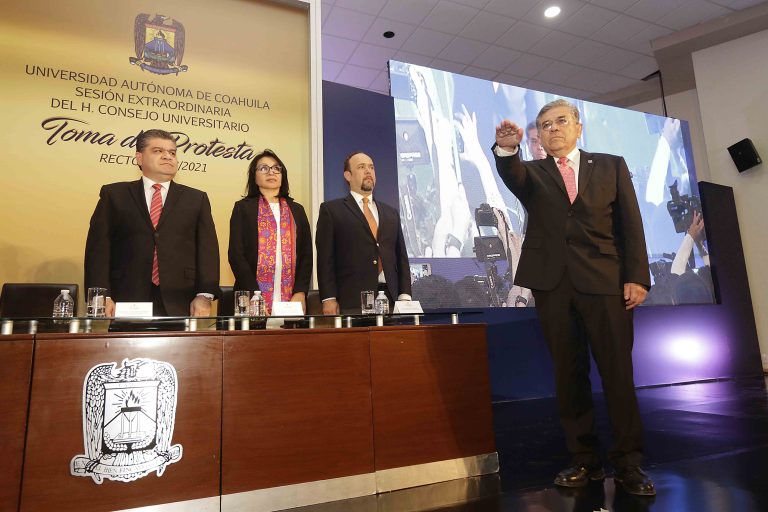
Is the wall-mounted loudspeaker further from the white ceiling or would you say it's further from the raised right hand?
the raised right hand

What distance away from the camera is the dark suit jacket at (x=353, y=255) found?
2.56 metres

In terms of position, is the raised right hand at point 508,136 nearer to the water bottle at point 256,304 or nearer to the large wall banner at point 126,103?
the water bottle at point 256,304

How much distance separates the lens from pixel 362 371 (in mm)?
1894

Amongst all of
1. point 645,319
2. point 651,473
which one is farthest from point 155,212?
point 645,319

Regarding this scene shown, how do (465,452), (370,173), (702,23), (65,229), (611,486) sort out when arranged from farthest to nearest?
1. (702,23)
2. (65,229)
3. (370,173)
4. (465,452)
5. (611,486)

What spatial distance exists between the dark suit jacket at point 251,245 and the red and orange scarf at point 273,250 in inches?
1.0

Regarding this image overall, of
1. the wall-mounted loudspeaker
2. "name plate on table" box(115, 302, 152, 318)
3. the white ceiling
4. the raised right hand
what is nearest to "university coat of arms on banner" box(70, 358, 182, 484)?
"name plate on table" box(115, 302, 152, 318)

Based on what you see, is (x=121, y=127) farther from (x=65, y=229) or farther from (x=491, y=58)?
(x=491, y=58)

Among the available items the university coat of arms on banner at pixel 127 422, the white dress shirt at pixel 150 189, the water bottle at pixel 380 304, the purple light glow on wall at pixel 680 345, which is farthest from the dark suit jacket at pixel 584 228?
the purple light glow on wall at pixel 680 345

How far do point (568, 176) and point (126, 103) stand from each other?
9.79 feet

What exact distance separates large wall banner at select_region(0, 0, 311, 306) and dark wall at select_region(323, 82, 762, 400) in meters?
0.35

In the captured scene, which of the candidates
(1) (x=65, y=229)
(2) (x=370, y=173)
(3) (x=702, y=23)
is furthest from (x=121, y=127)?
(3) (x=702, y=23)

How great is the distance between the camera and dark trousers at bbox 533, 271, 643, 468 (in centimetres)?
183

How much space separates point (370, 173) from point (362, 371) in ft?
4.29
